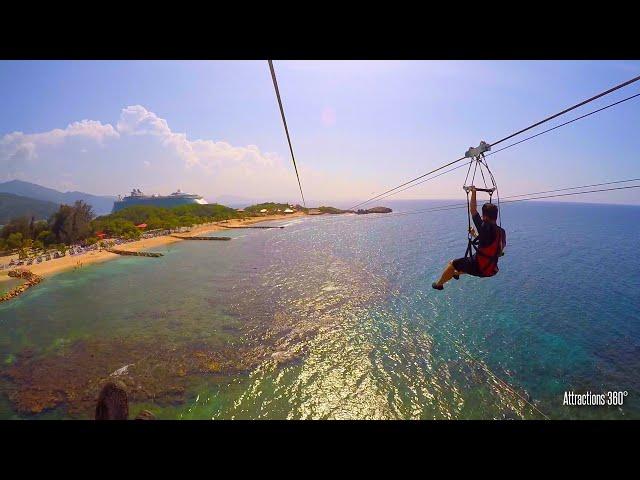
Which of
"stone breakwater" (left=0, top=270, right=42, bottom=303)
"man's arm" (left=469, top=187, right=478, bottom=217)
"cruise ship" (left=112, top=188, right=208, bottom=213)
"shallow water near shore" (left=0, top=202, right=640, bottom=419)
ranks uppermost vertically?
"cruise ship" (left=112, top=188, right=208, bottom=213)

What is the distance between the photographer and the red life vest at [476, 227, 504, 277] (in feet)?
19.7

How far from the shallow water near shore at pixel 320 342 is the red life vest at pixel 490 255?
7.34 meters

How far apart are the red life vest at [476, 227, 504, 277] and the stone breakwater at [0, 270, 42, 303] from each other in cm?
3036

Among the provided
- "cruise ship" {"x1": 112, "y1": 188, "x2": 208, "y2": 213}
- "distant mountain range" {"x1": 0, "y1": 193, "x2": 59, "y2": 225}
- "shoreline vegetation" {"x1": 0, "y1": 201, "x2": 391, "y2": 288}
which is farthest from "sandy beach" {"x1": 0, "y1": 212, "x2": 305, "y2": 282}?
"distant mountain range" {"x1": 0, "y1": 193, "x2": 59, "y2": 225}

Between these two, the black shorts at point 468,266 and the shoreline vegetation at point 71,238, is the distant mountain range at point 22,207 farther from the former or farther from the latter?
the black shorts at point 468,266

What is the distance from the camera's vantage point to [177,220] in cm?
6234

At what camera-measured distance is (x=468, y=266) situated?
6371mm

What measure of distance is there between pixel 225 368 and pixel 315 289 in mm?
13554

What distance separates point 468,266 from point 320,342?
11.9 meters

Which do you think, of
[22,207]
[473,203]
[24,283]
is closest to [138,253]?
[24,283]

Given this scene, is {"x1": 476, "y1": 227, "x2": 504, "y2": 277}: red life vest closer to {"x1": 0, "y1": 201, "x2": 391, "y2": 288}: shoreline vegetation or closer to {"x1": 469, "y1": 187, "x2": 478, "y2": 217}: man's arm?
{"x1": 469, "y1": 187, "x2": 478, "y2": 217}: man's arm

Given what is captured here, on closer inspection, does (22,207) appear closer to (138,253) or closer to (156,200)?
(156,200)
